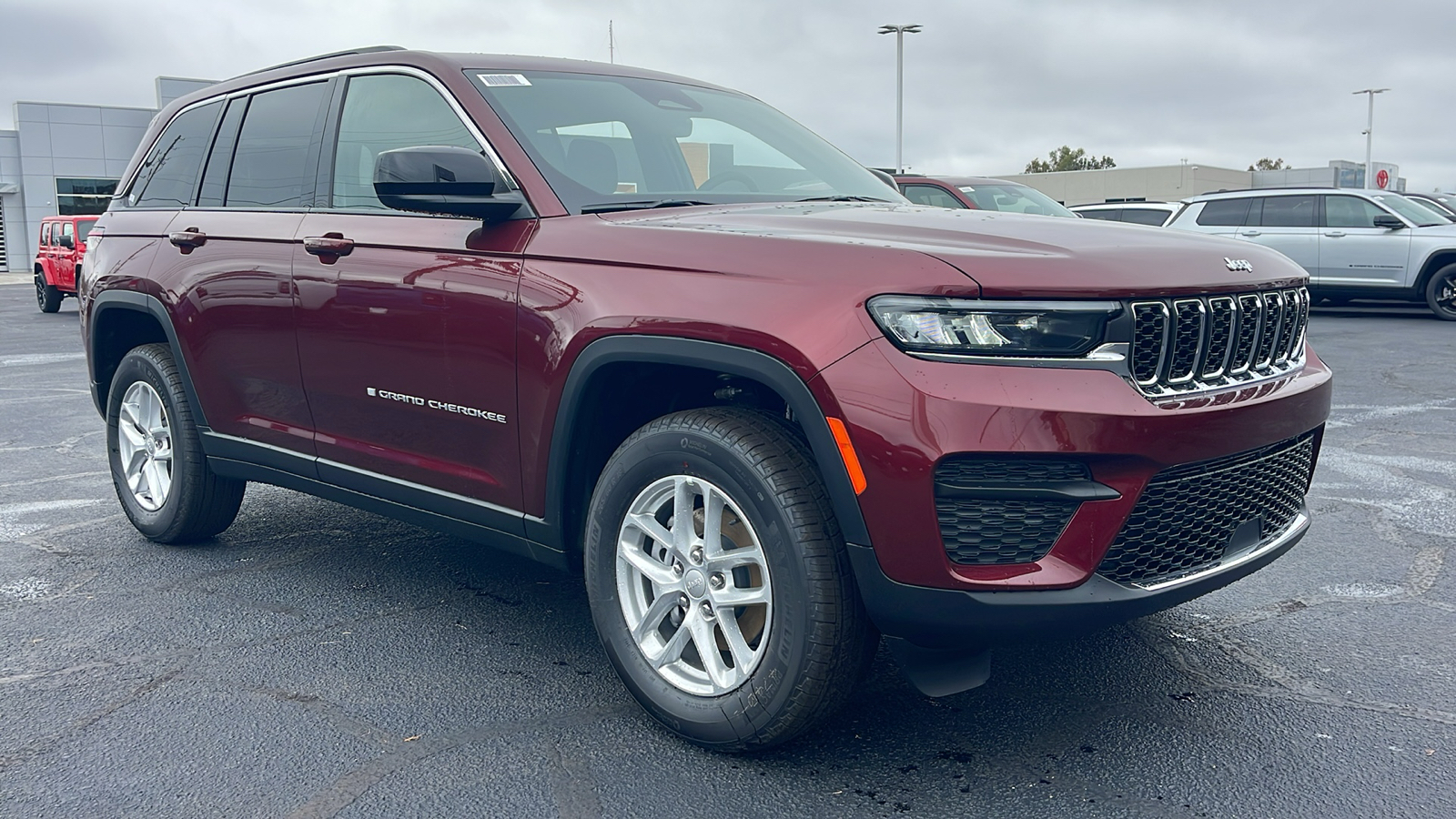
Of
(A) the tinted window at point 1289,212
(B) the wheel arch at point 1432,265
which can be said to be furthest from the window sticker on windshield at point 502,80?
(A) the tinted window at point 1289,212

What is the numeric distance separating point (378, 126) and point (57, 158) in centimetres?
4803

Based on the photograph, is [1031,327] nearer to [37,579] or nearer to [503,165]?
[503,165]

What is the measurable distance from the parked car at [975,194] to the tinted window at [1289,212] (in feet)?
18.9

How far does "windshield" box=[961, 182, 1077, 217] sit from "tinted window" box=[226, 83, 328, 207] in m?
8.69

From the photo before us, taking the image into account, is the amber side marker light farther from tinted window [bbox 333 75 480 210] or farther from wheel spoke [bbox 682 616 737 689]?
tinted window [bbox 333 75 480 210]

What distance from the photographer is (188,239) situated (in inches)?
183

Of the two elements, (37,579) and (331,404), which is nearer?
(331,404)

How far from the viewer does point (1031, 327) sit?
8.60 ft

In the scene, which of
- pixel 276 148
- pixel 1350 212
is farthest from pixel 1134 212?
pixel 276 148

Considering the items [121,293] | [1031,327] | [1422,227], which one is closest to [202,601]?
[121,293]

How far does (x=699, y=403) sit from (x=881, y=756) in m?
1.04

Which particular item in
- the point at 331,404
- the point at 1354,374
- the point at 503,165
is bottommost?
the point at 1354,374

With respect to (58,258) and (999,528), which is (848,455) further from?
(58,258)

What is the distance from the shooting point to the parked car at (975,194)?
12094 millimetres
